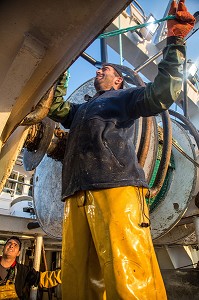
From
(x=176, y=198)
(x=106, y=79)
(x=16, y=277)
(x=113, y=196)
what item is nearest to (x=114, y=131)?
(x=113, y=196)

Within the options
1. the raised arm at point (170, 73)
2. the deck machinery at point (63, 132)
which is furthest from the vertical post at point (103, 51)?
the raised arm at point (170, 73)

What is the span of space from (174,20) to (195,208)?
205cm

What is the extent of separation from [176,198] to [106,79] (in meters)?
1.64

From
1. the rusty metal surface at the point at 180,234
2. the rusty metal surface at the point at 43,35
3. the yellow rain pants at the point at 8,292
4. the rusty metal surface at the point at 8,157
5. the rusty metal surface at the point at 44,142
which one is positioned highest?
the rusty metal surface at the point at 44,142

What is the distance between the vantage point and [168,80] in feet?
4.61

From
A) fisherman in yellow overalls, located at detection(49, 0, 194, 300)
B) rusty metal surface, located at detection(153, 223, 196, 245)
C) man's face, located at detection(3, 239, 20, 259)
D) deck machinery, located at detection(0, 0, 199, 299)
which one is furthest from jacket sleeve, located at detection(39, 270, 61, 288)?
fisherman in yellow overalls, located at detection(49, 0, 194, 300)

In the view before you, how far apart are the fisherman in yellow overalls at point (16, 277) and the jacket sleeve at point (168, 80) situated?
12.2 ft

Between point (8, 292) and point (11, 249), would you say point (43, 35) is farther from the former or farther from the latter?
point (8, 292)

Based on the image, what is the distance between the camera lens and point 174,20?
1527 mm

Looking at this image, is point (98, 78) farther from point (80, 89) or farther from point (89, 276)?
point (89, 276)

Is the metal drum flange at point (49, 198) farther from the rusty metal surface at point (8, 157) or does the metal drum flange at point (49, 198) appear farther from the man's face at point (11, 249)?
the man's face at point (11, 249)

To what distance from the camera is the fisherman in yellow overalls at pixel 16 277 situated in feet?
13.0

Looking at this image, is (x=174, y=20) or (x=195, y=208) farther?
(x=195, y=208)

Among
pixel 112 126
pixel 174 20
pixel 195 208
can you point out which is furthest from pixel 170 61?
pixel 195 208
